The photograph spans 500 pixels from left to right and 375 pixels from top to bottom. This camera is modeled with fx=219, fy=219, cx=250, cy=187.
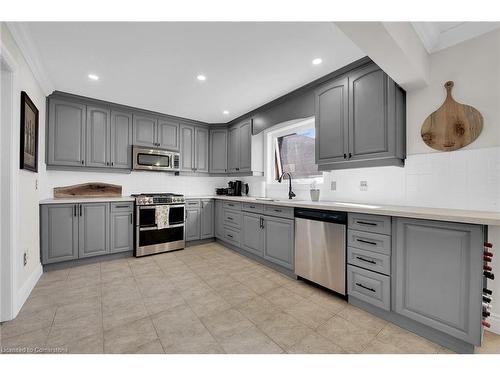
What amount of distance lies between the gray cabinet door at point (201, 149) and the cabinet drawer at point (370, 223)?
323 cm

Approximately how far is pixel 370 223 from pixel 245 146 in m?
2.68

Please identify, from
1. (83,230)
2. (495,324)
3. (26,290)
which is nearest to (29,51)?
(83,230)

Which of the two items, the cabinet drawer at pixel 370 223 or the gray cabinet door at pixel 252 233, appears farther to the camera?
the gray cabinet door at pixel 252 233

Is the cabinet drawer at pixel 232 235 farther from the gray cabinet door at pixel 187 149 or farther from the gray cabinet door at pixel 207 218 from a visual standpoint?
the gray cabinet door at pixel 187 149

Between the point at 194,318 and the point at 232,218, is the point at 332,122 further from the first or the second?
the point at 194,318

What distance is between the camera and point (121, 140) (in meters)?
3.62

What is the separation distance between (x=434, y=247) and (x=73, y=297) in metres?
3.15

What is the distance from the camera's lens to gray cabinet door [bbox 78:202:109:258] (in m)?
3.01

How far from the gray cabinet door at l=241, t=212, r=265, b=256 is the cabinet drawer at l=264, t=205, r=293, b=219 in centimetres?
16

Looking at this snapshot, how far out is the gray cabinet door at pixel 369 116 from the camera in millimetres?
2068

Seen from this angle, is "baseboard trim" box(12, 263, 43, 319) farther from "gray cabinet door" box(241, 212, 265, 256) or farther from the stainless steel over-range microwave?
"gray cabinet door" box(241, 212, 265, 256)

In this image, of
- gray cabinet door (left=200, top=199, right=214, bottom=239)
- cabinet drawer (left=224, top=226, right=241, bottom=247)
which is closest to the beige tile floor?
cabinet drawer (left=224, top=226, right=241, bottom=247)

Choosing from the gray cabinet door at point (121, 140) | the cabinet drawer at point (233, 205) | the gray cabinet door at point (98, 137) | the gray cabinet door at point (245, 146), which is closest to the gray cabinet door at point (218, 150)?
the gray cabinet door at point (245, 146)
